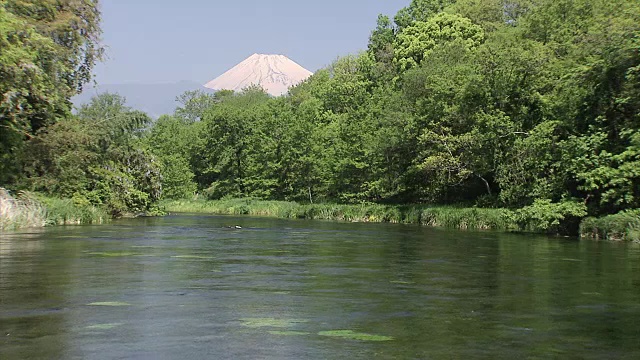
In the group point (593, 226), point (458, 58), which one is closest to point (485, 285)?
point (593, 226)

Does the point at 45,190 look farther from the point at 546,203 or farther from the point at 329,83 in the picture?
the point at 329,83

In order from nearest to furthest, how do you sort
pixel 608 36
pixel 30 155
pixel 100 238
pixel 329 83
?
pixel 100 238, pixel 608 36, pixel 30 155, pixel 329 83

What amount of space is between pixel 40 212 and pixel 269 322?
3123 cm

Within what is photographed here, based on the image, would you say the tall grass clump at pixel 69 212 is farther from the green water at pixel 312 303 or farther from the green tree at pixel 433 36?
the green tree at pixel 433 36

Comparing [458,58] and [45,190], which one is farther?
[458,58]

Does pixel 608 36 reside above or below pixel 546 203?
above

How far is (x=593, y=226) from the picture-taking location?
125 ft

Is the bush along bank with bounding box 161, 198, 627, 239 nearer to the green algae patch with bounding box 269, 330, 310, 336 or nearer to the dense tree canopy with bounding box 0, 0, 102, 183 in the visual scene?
the dense tree canopy with bounding box 0, 0, 102, 183

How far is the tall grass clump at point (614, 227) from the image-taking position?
35.2 metres

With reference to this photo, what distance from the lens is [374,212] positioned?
6247 centimetres

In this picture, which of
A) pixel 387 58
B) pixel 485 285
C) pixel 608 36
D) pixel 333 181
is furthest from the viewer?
pixel 387 58

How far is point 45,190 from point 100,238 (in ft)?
51.6

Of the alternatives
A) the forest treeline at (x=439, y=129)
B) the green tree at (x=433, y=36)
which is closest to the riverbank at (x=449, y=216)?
A: the forest treeline at (x=439, y=129)

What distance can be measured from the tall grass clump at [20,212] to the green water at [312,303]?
327 inches
